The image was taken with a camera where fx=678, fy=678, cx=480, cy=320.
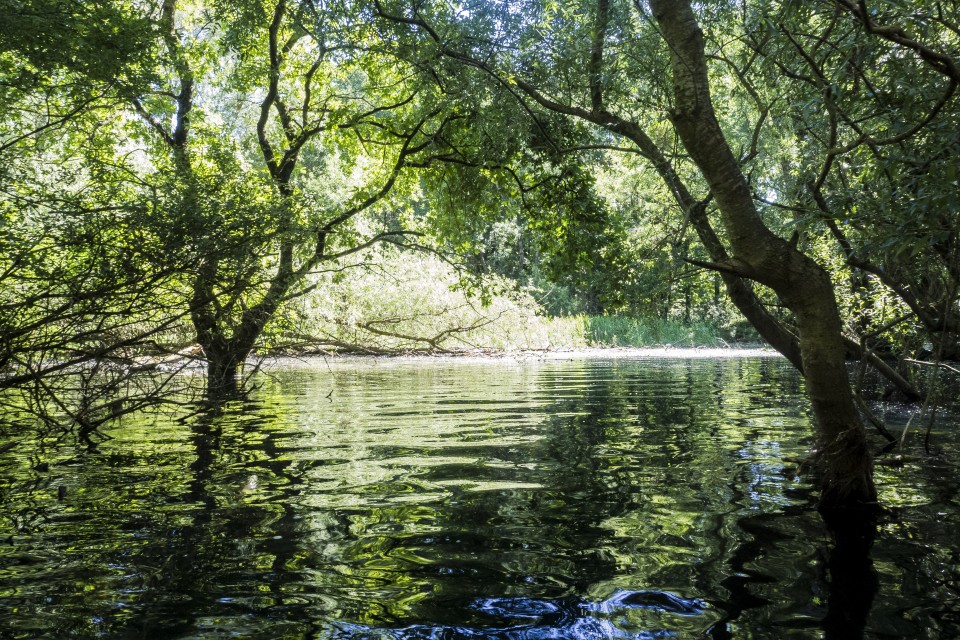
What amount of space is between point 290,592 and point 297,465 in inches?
151

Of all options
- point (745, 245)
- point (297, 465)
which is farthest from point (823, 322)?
point (297, 465)

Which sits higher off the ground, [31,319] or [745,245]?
[745,245]

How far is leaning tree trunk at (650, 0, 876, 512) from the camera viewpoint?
5.68 m

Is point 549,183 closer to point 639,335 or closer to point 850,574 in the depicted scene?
point 850,574

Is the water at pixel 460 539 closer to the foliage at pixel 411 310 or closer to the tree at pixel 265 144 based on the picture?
the tree at pixel 265 144

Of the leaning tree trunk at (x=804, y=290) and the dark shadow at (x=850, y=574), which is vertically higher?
the leaning tree trunk at (x=804, y=290)

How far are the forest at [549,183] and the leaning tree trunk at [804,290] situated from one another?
19mm

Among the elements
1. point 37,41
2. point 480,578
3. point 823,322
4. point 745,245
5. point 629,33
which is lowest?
point 480,578

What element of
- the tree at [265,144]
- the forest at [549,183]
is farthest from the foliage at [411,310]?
the forest at [549,183]

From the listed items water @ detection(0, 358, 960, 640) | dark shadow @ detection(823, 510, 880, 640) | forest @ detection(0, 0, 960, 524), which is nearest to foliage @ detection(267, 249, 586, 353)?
forest @ detection(0, 0, 960, 524)

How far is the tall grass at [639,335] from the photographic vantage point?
129 ft

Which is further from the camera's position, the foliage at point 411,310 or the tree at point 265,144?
the foliage at point 411,310

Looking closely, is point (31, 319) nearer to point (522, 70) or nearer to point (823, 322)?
point (522, 70)

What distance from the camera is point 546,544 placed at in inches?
194
